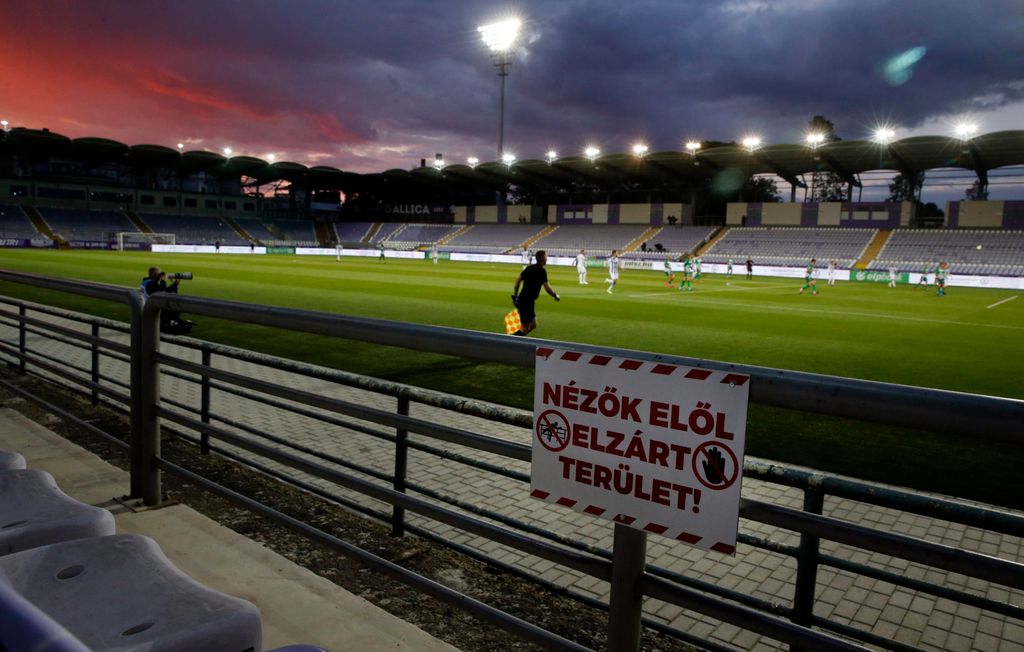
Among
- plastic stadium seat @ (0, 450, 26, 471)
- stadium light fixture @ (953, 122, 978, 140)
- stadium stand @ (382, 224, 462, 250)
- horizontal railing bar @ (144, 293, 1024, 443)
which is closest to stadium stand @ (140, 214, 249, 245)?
stadium stand @ (382, 224, 462, 250)

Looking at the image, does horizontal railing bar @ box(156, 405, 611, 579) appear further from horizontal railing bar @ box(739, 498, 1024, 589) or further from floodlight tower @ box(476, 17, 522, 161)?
floodlight tower @ box(476, 17, 522, 161)

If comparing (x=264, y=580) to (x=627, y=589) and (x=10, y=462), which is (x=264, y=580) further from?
(x=627, y=589)

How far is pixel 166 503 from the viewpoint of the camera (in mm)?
4301

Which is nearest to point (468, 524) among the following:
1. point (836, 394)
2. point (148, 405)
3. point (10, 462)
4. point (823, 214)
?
point (836, 394)

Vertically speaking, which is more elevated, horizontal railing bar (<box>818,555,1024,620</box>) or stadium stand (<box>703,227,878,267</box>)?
stadium stand (<box>703,227,878,267</box>)

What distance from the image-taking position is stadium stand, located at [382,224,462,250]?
87562mm

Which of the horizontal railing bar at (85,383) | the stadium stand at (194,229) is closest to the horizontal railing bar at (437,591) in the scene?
the horizontal railing bar at (85,383)

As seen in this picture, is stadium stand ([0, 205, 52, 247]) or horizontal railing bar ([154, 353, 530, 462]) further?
stadium stand ([0, 205, 52, 247])

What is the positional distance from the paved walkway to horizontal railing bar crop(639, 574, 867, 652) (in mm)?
1198

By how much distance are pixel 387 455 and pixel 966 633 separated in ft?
16.4

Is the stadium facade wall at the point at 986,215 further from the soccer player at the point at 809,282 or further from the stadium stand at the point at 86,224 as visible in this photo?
the stadium stand at the point at 86,224

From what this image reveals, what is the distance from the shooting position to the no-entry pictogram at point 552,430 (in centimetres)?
231

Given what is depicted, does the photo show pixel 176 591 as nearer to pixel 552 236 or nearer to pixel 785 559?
pixel 785 559

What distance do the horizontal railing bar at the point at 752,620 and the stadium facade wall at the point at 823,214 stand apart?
225ft
